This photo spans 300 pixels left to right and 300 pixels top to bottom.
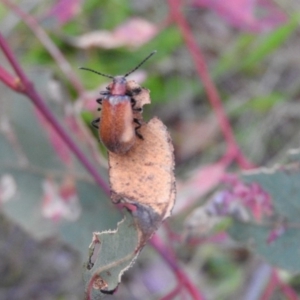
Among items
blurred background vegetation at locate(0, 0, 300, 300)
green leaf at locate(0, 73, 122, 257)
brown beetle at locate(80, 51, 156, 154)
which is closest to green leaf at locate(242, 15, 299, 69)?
blurred background vegetation at locate(0, 0, 300, 300)

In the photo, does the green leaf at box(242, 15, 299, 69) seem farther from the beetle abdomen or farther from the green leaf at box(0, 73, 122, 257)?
the beetle abdomen

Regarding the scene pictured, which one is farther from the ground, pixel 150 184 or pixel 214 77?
pixel 150 184

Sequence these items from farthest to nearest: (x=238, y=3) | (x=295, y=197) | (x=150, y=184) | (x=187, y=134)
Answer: (x=187, y=134), (x=238, y=3), (x=295, y=197), (x=150, y=184)

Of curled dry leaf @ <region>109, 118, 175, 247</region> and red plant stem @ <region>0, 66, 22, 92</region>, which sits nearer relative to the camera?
curled dry leaf @ <region>109, 118, 175, 247</region>

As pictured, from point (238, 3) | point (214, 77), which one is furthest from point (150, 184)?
point (214, 77)

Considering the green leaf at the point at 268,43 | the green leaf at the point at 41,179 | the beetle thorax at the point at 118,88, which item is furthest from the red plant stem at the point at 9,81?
the green leaf at the point at 268,43

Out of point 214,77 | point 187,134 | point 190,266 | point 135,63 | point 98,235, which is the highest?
point 98,235

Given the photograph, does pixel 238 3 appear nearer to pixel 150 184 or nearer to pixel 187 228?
pixel 187 228

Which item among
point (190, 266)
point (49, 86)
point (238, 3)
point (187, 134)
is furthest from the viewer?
point (187, 134)
